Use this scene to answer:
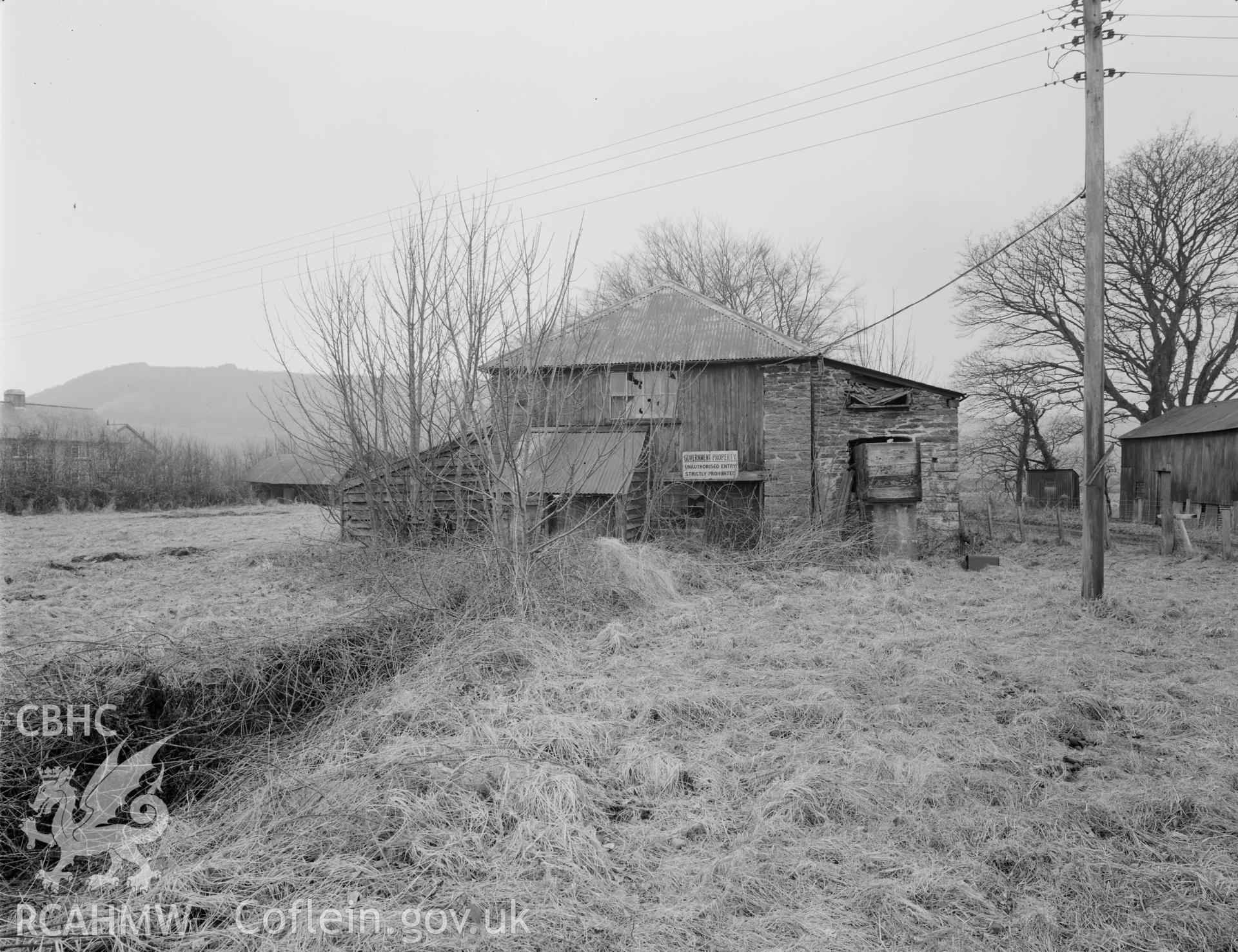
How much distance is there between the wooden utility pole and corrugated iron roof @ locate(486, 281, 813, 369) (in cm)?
661

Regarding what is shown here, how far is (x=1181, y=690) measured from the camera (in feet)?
18.2

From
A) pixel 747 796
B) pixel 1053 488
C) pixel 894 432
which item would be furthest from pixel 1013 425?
pixel 747 796

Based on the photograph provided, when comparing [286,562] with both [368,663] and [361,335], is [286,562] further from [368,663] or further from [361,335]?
[368,663]

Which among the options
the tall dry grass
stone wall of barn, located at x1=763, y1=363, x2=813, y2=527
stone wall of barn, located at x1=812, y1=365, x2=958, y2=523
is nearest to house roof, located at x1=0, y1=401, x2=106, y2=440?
stone wall of barn, located at x1=763, y1=363, x2=813, y2=527

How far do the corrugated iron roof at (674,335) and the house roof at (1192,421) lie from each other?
13.5 m

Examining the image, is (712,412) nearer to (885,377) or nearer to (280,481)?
(885,377)

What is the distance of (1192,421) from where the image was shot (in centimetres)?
2130

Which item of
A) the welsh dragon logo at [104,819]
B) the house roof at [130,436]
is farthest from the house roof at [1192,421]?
the house roof at [130,436]

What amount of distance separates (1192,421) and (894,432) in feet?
42.0

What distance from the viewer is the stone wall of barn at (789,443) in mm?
14961

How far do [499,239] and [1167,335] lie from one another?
26964 mm

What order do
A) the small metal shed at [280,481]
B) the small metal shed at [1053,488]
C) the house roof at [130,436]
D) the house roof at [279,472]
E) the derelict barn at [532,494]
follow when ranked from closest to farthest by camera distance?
the derelict barn at [532,494], the small metal shed at [1053,488], the house roof at [130,436], the small metal shed at [280,481], the house roof at [279,472]

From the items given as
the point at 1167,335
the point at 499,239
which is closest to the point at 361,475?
the point at 499,239

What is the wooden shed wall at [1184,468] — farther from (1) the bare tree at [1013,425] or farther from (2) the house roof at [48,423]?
(2) the house roof at [48,423]
